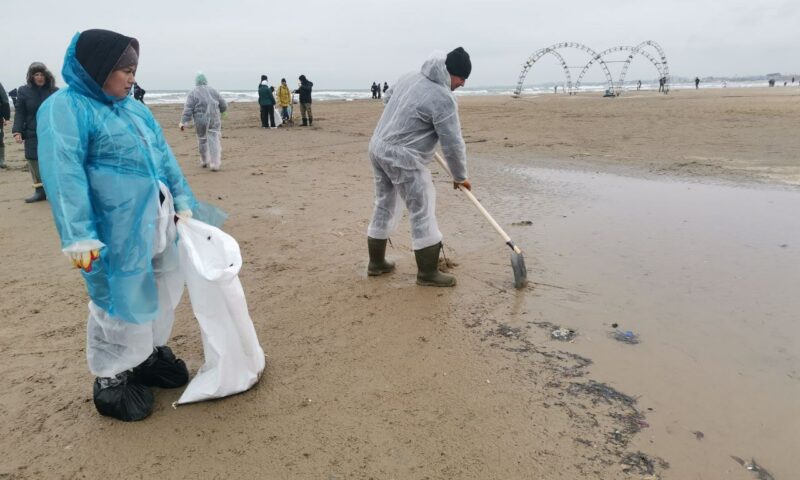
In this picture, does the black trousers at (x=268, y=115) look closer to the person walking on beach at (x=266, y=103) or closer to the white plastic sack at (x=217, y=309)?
the person walking on beach at (x=266, y=103)

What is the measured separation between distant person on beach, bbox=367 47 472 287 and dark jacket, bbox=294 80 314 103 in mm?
13182

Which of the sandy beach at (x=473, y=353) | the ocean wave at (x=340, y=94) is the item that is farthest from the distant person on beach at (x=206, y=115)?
the ocean wave at (x=340, y=94)

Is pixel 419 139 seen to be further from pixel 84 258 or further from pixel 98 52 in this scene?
pixel 84 258

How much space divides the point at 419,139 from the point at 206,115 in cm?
656

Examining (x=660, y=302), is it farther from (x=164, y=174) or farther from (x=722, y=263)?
(x=164, y=174)

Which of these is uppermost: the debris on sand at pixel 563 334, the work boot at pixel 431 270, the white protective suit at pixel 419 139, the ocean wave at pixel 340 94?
the ocean wave at pixel 340 94

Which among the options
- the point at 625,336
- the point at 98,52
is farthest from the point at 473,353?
the point at 98,52

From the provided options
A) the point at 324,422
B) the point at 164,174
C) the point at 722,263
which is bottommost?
the point at 324,422

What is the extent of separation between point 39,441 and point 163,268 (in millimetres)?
937

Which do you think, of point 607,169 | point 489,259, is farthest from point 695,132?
point 489,259

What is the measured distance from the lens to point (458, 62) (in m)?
3.56

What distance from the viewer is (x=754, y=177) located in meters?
7.41

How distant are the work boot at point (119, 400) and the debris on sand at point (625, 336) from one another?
272cm

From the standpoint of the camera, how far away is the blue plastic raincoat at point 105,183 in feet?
6.44
